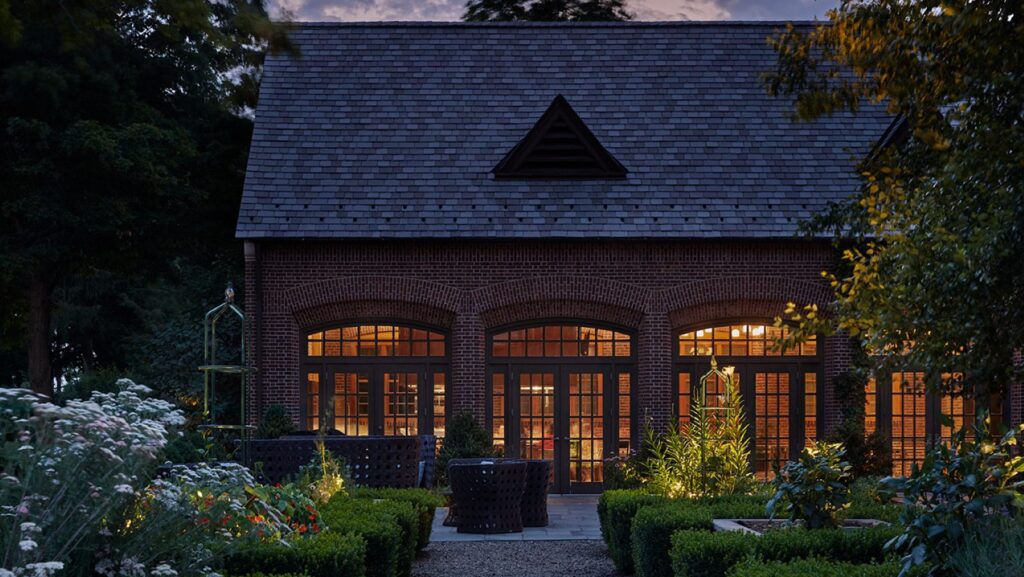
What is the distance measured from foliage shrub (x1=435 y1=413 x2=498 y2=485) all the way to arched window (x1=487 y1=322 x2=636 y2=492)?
30.7 inches

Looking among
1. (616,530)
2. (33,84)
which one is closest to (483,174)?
(33,84)

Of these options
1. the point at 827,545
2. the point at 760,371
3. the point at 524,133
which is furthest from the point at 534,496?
the point at 827,545

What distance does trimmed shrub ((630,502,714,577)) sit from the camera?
9172 millimetres

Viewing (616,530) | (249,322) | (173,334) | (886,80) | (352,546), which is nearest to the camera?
(352,546)

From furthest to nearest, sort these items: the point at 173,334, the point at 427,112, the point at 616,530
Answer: the point at 173,334 → the point at 427,112 → the point at 616,530

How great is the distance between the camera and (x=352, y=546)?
25.1 ft

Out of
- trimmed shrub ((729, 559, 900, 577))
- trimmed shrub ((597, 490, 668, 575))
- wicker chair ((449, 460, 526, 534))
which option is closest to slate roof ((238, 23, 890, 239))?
wicker chair ((449, 460, 526, 534))

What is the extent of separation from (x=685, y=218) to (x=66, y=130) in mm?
11020

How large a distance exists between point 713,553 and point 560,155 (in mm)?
13268

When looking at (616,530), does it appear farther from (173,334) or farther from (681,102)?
(173,334)

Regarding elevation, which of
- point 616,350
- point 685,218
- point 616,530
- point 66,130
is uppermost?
point 66,130

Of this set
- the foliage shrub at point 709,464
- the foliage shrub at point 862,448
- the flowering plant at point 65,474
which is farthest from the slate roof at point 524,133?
the flowering plant at point 65,474

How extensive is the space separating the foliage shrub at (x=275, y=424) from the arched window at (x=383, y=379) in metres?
0.75

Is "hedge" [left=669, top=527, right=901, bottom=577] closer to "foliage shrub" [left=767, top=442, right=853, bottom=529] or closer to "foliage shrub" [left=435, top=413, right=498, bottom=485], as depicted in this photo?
"foliage shrub" [left=767, top=442, right=853, bottom=529]
